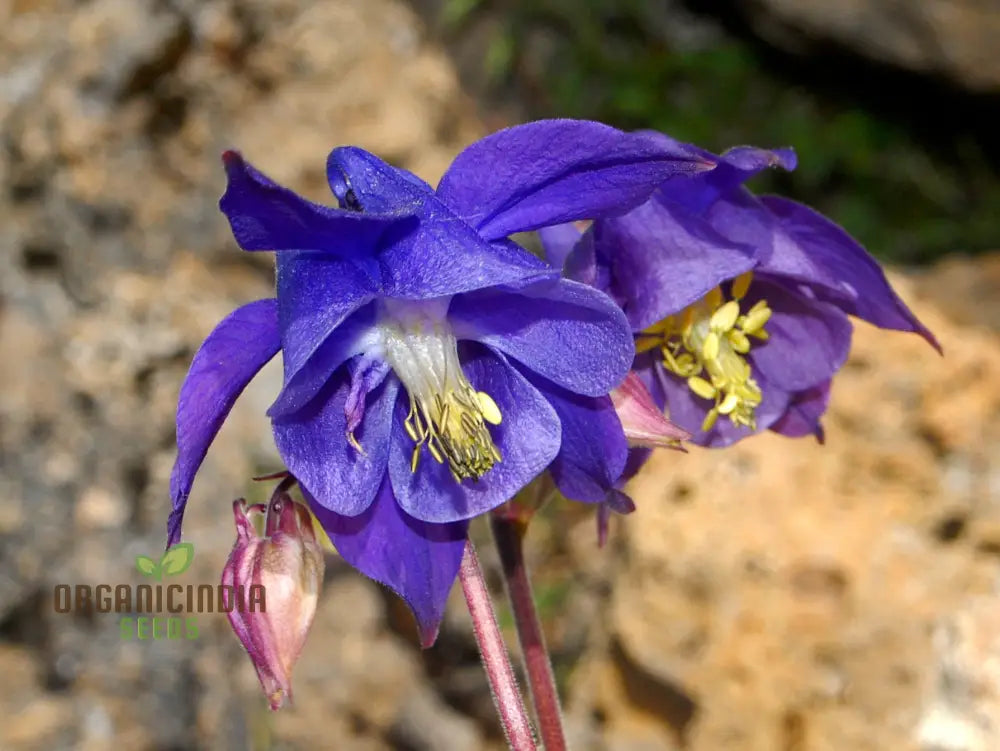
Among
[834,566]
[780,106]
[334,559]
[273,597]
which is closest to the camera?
[273,597]

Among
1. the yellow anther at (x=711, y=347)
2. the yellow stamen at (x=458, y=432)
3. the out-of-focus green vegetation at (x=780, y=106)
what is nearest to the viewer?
the yellow stamen at (x=458, y=432)

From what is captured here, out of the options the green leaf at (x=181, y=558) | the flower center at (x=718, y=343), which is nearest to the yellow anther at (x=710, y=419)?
the flower center at (x=718, y=343)

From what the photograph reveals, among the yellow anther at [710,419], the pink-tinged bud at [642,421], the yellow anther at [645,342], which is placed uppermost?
the pink-tinged bud at [642,421]

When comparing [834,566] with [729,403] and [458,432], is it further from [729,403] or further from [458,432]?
[458,432]

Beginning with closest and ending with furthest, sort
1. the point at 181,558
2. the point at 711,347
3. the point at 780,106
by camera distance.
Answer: the point at 711,347
the point at 181,558
the point at 780,106

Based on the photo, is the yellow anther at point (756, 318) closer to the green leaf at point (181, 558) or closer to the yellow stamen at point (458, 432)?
the yellow stamen at point (458, 432)

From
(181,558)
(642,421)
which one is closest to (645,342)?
(642,421)
